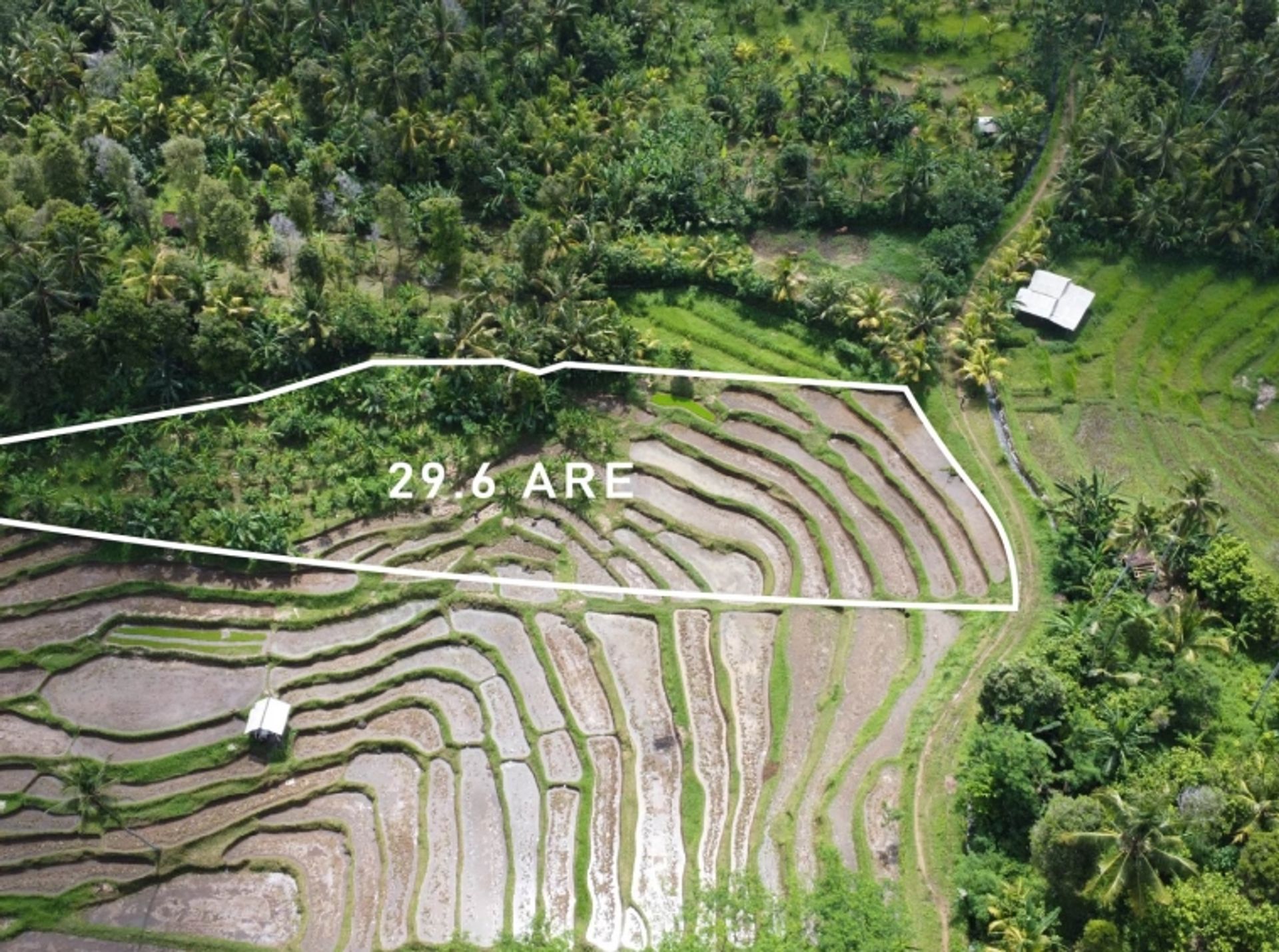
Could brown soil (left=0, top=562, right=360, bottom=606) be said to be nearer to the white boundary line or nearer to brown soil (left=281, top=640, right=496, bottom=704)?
the white boundary line

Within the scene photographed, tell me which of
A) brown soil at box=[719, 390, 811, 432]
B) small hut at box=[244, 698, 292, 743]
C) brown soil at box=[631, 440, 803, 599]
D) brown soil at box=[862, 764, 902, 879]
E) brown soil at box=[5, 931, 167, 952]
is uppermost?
brown soil at box=[719, 390, 811, 432]

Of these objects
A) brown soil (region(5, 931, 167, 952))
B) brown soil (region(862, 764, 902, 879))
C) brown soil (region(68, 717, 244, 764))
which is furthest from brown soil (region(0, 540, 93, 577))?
brown soil (region(862, 764, 902, 879))

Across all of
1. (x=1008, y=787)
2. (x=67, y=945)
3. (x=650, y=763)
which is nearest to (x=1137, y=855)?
(x=1008, y=787)

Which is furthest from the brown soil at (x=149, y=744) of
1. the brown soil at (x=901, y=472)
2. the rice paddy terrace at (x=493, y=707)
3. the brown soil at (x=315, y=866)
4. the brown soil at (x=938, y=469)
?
the brown soil at (x=938, y=469)

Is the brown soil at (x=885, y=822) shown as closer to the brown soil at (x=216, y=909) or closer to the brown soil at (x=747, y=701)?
the brown soil at (x=747, y=701)

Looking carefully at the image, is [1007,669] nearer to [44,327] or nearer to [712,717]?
[712,717]

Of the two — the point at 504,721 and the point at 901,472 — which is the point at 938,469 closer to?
the point at 901,472
